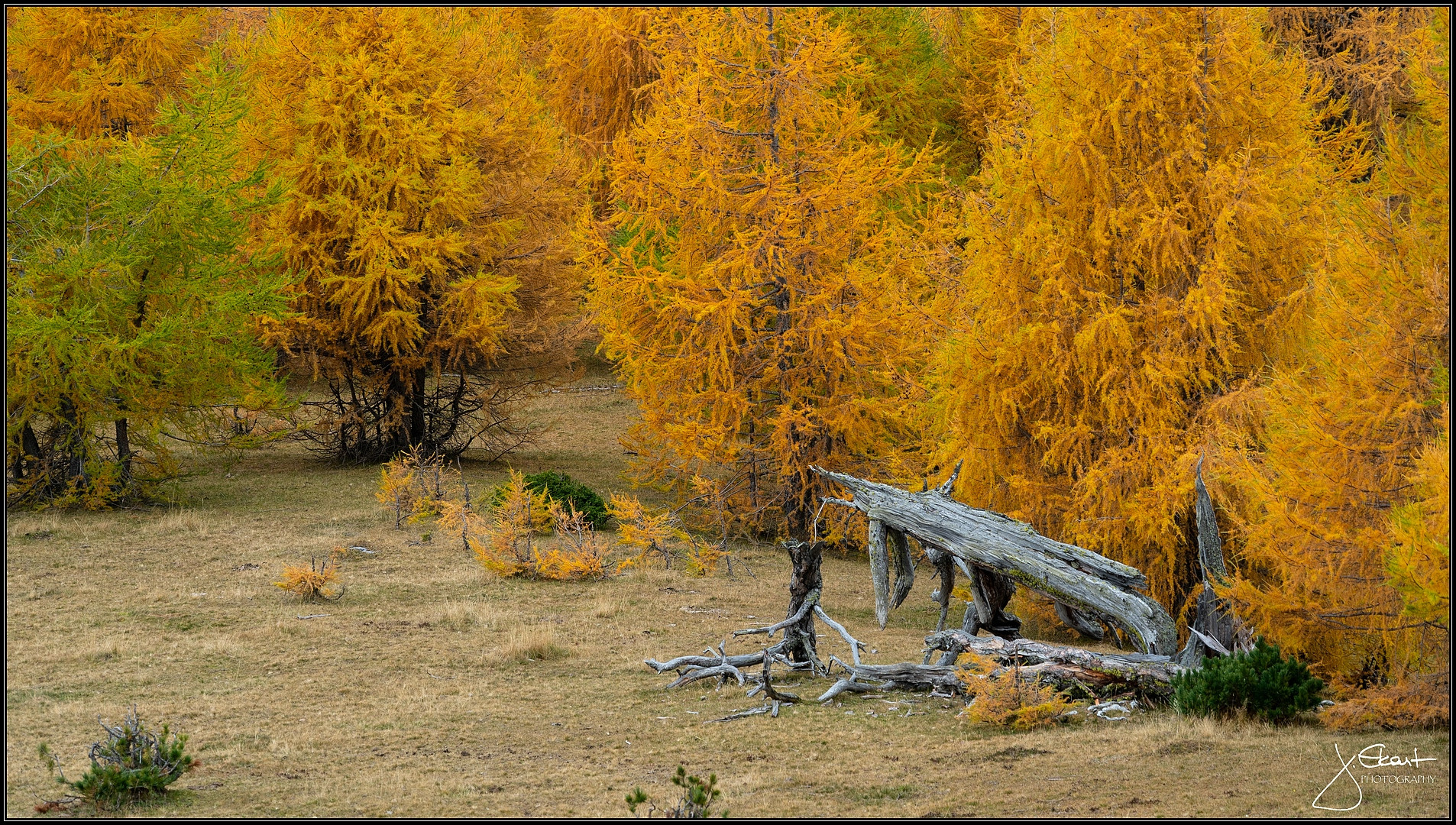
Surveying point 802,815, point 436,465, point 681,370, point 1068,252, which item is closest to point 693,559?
point 681,370

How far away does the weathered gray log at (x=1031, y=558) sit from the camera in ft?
28.2

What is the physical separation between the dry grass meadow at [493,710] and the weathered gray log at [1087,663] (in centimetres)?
56

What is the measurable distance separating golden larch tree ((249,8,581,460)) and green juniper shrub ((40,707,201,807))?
12.0 meters

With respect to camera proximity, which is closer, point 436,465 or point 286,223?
point 436,465

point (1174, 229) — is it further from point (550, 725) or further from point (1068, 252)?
point (550, 725)

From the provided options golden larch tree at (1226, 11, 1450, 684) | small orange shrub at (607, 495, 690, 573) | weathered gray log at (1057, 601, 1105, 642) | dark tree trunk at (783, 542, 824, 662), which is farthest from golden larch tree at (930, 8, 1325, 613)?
small orange shrub at (607, 495, 690, 573)

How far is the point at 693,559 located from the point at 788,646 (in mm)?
5054

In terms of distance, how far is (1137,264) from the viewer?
11.3 m

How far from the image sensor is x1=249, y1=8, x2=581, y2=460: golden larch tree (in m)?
18.4

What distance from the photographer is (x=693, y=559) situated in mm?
14797

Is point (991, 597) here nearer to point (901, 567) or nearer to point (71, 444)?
point (901, 567)

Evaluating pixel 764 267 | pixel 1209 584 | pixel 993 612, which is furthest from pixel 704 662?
pixel 764 267

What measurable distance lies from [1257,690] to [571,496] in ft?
35.4
